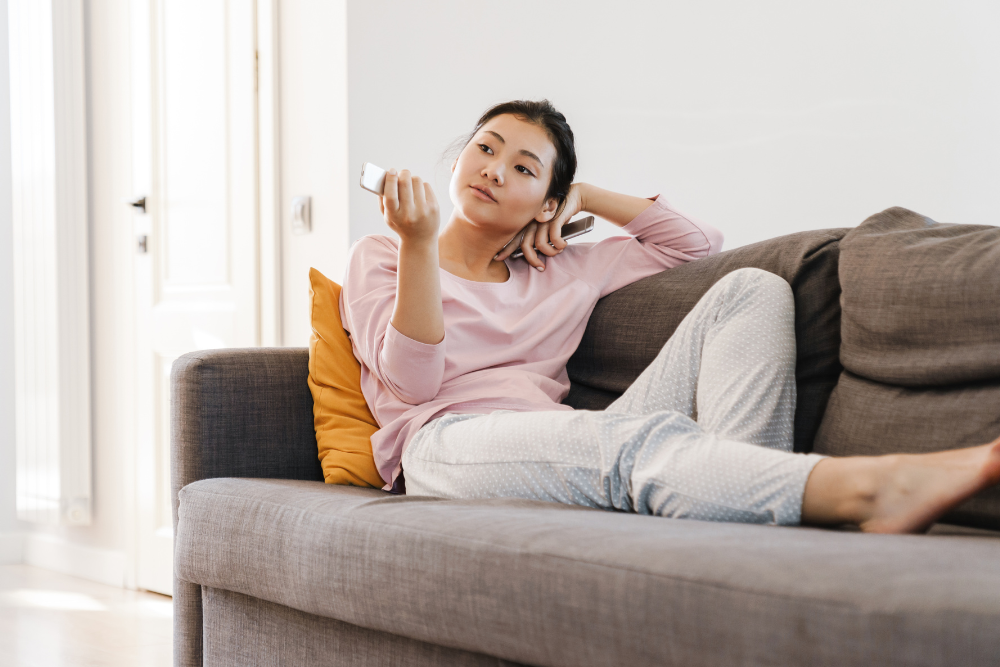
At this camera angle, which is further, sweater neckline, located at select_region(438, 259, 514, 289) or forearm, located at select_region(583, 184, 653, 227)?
forearm, located at select_region(583, 184, 653, 227)

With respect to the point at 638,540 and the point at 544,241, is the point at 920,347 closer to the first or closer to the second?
the point at 638,540

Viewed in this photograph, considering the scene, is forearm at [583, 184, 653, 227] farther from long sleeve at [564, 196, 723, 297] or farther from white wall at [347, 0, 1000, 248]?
white wall at [347, 0, 1000, 248]

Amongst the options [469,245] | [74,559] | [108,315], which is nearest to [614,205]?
[469,245]

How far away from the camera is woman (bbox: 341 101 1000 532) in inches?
37.8

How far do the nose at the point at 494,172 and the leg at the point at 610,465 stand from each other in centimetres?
48

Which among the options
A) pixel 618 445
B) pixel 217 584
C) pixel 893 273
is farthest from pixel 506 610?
pixel 893 273

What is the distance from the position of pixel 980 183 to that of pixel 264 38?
202 centimetres

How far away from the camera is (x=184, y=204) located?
8.82 ft

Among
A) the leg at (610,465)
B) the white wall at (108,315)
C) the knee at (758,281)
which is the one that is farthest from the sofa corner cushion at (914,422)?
the white wall at (108,315)

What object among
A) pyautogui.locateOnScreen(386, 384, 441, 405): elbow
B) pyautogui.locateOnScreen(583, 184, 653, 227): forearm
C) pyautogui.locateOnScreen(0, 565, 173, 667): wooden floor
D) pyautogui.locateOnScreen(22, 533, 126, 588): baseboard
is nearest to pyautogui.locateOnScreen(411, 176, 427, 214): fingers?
pyautogui.locateOnScreen(386, 384, 441, 405): elbow

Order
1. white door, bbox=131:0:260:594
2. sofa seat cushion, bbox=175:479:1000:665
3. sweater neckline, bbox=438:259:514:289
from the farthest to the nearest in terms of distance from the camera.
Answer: white door, bbox=131:0:260:594 → sweater neckline, bbox=438:259:514:289 → sofa seat cushion, bbox=175:479:1000:665

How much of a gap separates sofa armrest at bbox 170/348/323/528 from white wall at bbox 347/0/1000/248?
1.07 meters

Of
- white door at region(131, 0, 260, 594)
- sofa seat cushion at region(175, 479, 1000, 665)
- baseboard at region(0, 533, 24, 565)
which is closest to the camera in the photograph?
sofa seat cushion at region(175, 479, 1000, 665)

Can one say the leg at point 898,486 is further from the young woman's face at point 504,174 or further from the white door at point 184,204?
the white door at point 184,204
